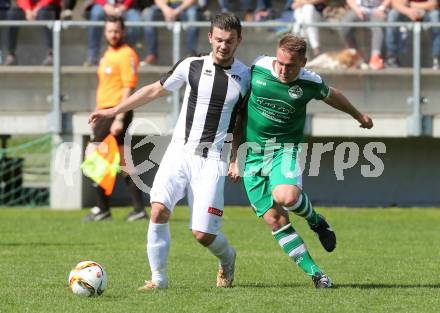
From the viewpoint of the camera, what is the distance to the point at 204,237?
8.30 meters

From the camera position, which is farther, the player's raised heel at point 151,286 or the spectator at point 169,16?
the spectator at point 169,16

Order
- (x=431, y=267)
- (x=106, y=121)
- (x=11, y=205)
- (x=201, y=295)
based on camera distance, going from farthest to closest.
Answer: (x=11, y=205)
(x=106, y=121)
(x=431, y=267)
(x=201, y=295)

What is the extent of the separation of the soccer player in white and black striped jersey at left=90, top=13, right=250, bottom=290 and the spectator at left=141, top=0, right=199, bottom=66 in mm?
7962

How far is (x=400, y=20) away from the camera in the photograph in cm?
1658

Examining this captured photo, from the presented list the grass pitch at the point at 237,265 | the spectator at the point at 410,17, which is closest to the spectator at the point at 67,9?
the grass pitch at the point at 237,265

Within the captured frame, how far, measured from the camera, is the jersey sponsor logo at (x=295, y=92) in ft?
27.6

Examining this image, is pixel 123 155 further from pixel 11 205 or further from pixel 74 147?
pixel 11 205

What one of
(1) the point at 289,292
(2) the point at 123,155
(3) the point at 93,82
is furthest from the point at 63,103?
(1) the point at 289,292

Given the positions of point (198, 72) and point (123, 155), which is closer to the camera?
point (198, 72)

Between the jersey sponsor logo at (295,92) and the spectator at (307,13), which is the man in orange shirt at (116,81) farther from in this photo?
the jersey sponsor logo at (295,92)

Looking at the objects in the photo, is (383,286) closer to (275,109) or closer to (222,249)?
(222,249)

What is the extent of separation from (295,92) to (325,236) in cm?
113

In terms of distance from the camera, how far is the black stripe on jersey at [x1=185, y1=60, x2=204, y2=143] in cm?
832

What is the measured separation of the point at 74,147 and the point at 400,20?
5.18 m
